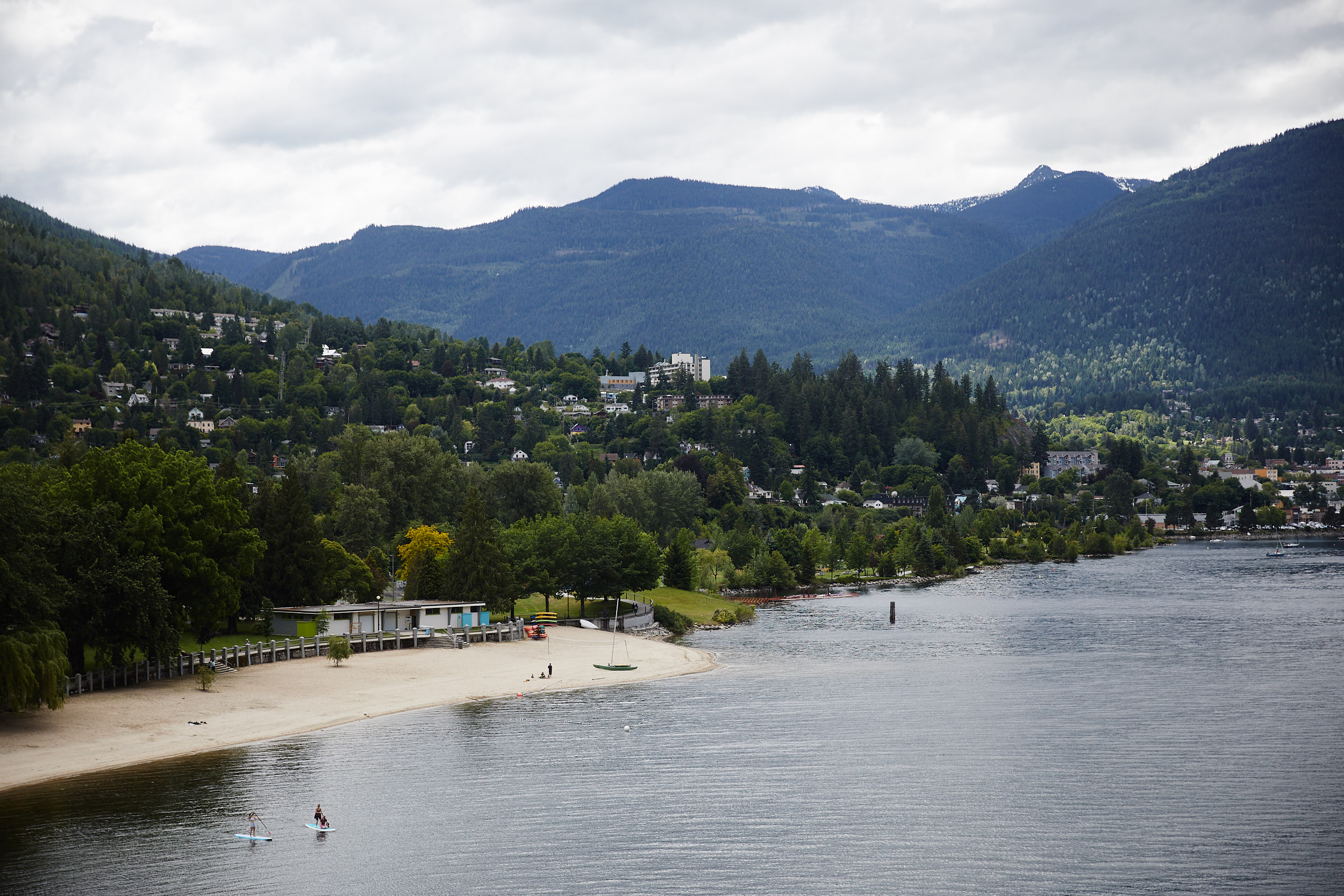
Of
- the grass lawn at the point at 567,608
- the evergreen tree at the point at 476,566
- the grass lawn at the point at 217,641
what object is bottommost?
the grass lawn at the point at 567,608

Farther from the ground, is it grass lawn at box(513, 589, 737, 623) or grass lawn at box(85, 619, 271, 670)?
grass lawn at box(85, 619, 271, 670)

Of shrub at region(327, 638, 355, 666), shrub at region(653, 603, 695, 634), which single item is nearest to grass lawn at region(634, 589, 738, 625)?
shrub at region(653, 603, 695, 634)

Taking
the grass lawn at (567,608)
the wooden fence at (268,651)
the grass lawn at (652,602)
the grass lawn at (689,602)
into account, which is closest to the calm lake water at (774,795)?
the wooden fence at (268,651)

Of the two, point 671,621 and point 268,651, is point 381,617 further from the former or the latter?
point 671,621

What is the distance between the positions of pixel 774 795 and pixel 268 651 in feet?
126

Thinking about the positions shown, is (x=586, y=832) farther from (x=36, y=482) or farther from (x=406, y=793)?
(x=36, y=482)

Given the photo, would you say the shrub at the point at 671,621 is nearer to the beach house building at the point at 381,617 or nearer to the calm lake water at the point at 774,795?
the beach house building at the point at 381,617

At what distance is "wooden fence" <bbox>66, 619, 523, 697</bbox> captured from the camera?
61125 mm

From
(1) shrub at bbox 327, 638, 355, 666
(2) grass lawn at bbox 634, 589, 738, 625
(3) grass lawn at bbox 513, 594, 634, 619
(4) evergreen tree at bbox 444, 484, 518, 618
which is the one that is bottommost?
(2) grass lawn at bbox 634, 589, 738, 625

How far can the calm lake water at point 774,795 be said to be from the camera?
39.8 metres

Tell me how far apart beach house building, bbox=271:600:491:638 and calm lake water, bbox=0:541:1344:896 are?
62.1 ft

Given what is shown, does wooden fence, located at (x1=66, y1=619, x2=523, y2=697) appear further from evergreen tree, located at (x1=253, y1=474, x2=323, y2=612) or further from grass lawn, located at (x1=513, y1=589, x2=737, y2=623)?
grass lawn, located at (x1=513, y1=589, x2=737, y2=623)

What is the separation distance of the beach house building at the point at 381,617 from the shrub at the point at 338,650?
6.21m

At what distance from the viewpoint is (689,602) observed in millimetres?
123750
